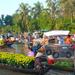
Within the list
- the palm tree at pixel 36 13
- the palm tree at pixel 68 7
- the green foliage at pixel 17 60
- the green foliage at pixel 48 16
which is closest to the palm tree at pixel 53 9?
the green foliage at pixel 48 16

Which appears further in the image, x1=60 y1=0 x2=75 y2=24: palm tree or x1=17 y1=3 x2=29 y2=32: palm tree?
x1=17 y1=3 x2=29 y2=32: palm tree

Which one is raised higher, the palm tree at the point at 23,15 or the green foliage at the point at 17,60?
the palm tree at the point at 23,15

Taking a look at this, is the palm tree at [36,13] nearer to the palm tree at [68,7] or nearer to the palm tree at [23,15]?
the palm tree at [23,15]

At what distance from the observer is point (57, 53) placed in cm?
2300

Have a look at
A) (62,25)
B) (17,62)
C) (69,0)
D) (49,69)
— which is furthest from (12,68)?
(69,0)

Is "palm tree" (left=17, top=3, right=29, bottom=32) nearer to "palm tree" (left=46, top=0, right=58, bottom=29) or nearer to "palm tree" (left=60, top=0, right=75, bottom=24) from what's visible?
"palm tree" (left=60, top=0, right=75, bottom=24)

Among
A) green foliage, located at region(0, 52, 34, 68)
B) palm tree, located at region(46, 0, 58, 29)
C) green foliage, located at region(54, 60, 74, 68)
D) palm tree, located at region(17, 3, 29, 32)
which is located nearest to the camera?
green foliage, located at region(54, 60, 74, 68)

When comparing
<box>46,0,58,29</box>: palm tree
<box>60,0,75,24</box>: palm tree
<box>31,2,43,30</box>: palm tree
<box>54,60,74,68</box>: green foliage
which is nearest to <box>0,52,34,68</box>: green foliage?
<box>54,60,74,68</box>: green foliage

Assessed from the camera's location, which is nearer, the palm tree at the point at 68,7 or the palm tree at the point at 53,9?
the palm tree at the point at 53,9

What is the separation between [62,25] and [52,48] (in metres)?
36.3

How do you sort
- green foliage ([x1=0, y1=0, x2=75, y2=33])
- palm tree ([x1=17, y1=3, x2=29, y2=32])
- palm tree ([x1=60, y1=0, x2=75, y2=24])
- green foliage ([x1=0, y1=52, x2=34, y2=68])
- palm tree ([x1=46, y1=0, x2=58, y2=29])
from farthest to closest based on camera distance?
palm tree ([x1=17, y1=3, x2=29, y2=32])
palm tree ([x1=60, y1=0, x2=75, y2=24])
green foliage ([x1=0, y1=0, x2=75, y2=33])
palm tree ([x1=46, y1=0, x2=58, y2=29])
green foliage ([x1=0, y1=52, x2=34, y2=68])

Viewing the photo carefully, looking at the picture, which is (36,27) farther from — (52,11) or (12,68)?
(12,68)

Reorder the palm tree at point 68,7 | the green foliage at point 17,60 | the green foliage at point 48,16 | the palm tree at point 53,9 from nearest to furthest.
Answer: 1. the green foliage at point 17,60
2. the palm tree at point 53,9
3. the green foliage at point 48,16
4. the palm tree at point 68,7

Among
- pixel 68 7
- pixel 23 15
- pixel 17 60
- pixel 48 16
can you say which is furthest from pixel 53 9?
pixel 17 60
